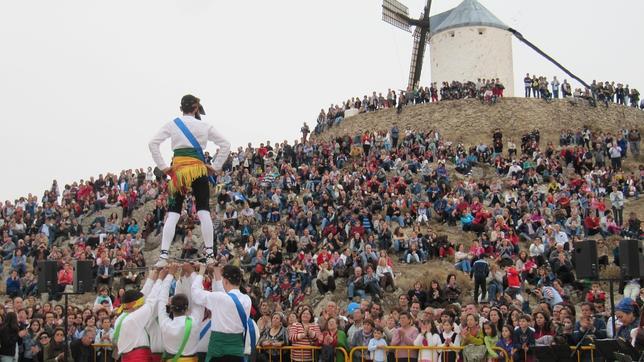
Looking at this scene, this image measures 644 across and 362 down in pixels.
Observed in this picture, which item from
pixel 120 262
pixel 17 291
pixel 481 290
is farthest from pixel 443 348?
pixel 17 291

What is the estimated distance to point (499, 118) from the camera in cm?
4516

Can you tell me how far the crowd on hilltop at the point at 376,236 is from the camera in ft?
44.5

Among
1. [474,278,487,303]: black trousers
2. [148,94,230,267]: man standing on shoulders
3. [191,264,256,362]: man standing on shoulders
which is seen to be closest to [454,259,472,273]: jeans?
[474,278,487,303]: black trousers

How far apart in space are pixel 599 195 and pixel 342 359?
18.4 metres

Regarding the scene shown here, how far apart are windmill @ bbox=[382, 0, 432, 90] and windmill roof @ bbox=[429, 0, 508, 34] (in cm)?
363

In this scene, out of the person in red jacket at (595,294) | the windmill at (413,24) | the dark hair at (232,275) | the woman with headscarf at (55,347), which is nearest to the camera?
the dark hair at (232,275)

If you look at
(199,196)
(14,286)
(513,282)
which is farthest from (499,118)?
(199,196)

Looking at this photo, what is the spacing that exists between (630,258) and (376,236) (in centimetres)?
1383

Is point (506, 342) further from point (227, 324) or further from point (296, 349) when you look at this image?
point (227, 324)

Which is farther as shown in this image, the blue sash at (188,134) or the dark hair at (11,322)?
the dark hair at (11,322)

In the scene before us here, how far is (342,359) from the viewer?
43.7 ft

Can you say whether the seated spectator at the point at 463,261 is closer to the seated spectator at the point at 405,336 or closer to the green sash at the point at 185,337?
the seated spectator at the point at 405,336

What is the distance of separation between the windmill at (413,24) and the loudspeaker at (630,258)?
43.6 metres

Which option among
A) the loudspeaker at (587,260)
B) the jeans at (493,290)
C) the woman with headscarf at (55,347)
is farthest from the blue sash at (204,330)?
the jeans at (493,290)
